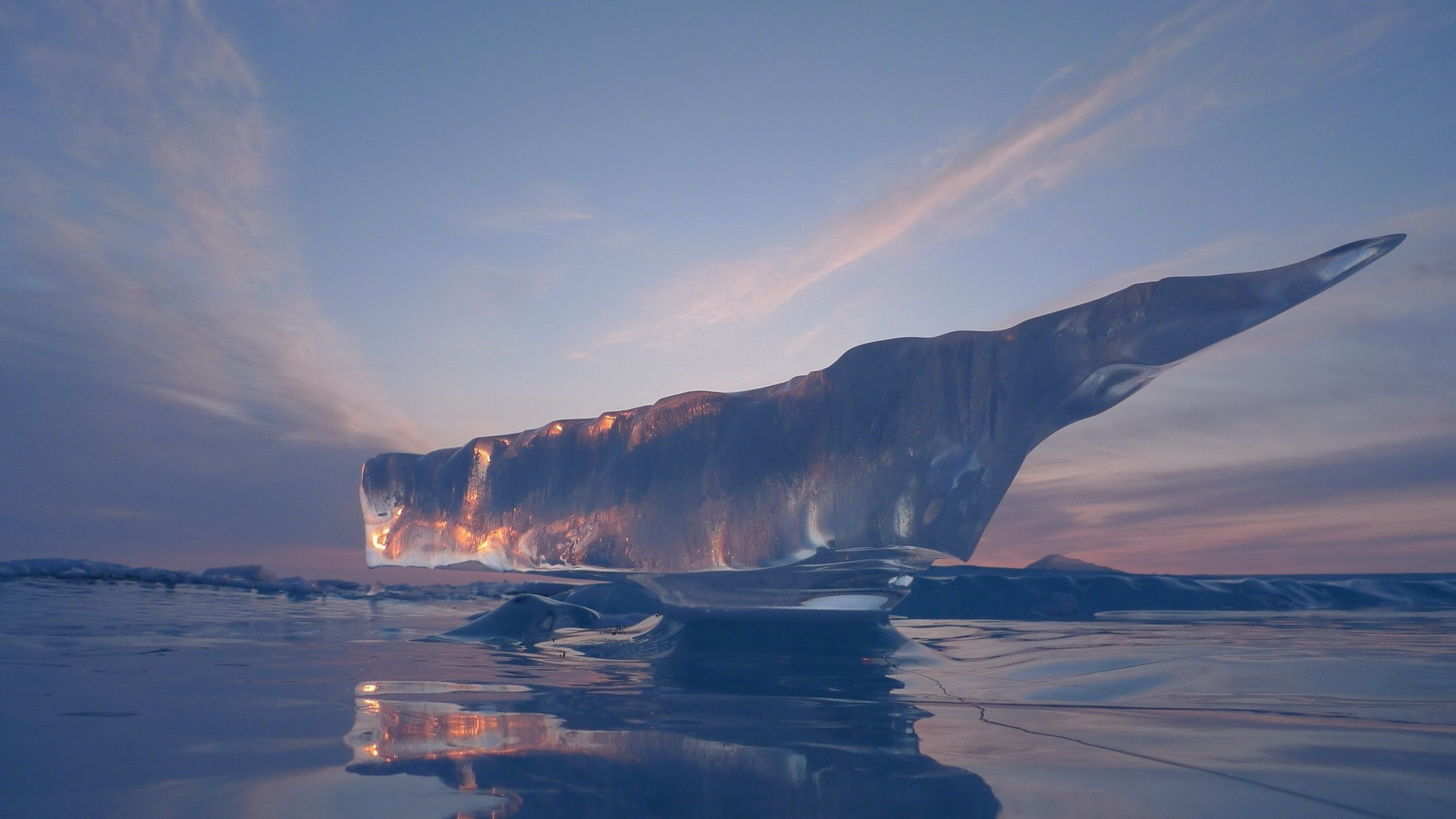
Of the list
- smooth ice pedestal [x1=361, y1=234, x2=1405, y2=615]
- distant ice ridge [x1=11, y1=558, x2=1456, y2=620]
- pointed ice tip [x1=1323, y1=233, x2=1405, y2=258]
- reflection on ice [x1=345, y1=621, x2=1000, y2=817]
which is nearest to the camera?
reflection on ice [x1=345, y1=621, x2=1000, y2=817]

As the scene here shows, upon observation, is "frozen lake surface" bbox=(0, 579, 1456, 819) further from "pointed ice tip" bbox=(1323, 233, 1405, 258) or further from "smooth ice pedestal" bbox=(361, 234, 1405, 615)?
"pointed ice tip" bbox=(1323, 233, 1405, 258)

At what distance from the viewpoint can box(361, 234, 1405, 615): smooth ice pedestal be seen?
8.13 feet

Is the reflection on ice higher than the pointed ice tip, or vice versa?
the pointed ice tip

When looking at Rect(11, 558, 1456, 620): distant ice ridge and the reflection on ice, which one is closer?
the reflection on ice

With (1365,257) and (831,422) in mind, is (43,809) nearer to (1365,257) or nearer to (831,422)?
(831,422)

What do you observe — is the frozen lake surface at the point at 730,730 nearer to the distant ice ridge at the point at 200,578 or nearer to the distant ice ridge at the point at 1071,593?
the distant ice ridge at the point at 1071,593

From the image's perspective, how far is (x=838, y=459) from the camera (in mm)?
2908

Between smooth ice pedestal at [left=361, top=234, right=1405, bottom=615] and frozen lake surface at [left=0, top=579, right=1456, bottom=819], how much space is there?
336mm

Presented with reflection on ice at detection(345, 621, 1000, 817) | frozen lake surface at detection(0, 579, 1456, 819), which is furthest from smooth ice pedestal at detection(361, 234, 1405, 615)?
reflection on ice at detection(345, 621, 1000, 817)

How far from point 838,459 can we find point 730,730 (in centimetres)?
143

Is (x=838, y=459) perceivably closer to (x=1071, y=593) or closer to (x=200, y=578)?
(x=1071, y=593)

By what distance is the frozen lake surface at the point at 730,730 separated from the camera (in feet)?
3.56

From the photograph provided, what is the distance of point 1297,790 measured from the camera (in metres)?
1.13

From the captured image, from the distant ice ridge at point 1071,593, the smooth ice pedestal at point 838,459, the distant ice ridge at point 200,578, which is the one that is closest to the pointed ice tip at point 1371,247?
the smooth ice pedestal at point 838,459
